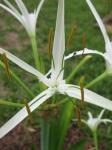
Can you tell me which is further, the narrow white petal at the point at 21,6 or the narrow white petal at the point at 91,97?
the narrow white petal at the point at 21,6

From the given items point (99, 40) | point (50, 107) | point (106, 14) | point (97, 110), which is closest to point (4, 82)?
point (97, 110)

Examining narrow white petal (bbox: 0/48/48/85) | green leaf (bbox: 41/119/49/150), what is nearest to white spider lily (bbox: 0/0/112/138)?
narrow white petal (bbox: 0/48/48/85)

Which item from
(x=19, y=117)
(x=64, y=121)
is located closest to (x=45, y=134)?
(x=64, y=121)

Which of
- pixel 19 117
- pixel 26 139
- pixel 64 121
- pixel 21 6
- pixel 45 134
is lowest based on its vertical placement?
pixel 19 117

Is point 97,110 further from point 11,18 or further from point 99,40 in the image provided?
point 11,18

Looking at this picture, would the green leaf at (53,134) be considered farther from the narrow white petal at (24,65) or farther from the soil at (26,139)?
the soil at (26,139)

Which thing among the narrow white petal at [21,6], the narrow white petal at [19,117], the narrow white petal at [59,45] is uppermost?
the narrow white petal at [21,6]

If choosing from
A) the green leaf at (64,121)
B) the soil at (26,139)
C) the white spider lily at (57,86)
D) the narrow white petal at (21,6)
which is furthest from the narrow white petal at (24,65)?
the soil at (26,139)

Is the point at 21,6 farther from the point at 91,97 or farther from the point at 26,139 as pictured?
the point at 26,139
